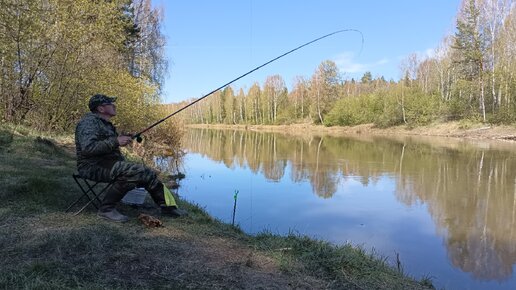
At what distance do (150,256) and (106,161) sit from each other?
5.75 ft

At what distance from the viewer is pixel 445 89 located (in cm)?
5459

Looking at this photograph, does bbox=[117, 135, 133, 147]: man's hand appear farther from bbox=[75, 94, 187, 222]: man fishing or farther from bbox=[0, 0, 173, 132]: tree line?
bbox=[0, 0, 173, 132]: tree line

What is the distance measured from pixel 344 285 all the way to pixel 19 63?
13005 mm

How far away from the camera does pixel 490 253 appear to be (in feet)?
24.1

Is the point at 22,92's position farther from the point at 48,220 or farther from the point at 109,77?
the point at 48,220

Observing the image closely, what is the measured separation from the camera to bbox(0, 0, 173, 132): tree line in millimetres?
12516

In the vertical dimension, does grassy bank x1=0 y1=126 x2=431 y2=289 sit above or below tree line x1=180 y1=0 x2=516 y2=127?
below

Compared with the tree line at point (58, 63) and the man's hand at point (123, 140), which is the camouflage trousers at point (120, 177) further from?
the tree line at point (58, 63)

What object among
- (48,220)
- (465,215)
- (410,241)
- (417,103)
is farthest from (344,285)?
(417,103)

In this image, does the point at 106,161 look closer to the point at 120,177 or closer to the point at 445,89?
the point at 120,177

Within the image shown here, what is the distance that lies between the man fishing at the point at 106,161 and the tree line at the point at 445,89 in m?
39.3

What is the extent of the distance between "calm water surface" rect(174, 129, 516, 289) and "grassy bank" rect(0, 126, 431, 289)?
2035mm

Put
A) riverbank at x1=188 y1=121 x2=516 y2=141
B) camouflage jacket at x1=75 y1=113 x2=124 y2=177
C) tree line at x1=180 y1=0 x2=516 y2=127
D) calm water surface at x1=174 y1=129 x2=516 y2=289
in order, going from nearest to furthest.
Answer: camouflage jacket at x1=75 y1=113 x2=124 y2=177 < calm water surface at x1=174 y1=129 x2=516 y2=289 < riverbank at x1=188 y1=121 x2=516 y2=141 < tree line at x1=180 y1=0 x2=516 y2=127

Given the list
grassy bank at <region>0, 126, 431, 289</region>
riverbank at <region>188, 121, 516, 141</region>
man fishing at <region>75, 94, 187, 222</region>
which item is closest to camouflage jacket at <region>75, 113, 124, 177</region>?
man fishing at <region>75, 94, 187, 222</region>
